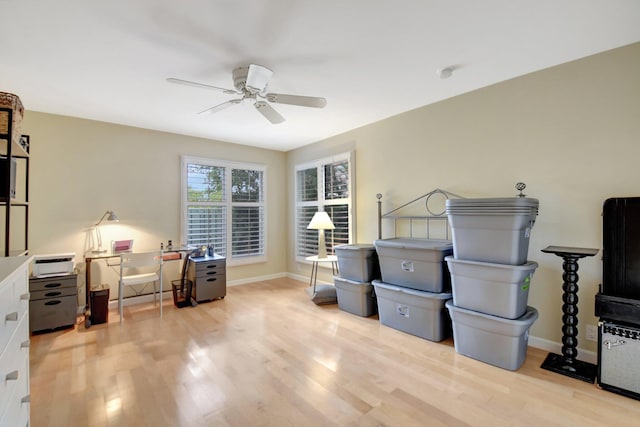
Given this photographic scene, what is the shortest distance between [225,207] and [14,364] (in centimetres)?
385

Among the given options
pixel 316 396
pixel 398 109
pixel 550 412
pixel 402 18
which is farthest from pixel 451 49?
pixel 316 396

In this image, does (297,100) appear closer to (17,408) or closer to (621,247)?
(17,408)

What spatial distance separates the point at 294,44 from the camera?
7.19 ft

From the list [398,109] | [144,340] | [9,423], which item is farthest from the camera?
[398,109]

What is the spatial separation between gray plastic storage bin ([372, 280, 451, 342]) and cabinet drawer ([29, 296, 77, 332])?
3346 millimetres

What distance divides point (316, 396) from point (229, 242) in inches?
135

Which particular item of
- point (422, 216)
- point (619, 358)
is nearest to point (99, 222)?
point (422, 216)

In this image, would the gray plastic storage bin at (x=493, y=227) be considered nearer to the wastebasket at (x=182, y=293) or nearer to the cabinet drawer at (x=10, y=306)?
the cabinet drawer at (x=10, y=306)

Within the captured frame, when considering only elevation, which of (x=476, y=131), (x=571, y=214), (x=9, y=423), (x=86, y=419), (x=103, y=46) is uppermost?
(x=103, y=46)

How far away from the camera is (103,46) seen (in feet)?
7.18

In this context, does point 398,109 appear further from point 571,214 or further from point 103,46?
point 103,46

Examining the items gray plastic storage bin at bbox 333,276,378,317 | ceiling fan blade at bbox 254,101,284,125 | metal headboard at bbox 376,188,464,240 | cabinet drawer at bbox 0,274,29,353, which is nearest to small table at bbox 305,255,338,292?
gray plastic storage bin at bbox 333,276,378,317

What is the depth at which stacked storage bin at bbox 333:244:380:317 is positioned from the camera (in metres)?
3.51

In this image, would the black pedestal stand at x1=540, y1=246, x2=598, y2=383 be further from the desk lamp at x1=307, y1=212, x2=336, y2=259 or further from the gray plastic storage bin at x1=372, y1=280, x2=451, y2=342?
the desk lamp at x1=307, y1=212, x2=336, y2=259
